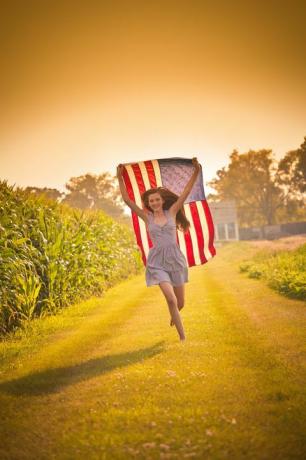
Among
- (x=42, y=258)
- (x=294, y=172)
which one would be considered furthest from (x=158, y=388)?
(x=294, y=172)

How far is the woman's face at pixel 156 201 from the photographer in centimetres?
685

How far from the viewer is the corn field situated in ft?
27.2

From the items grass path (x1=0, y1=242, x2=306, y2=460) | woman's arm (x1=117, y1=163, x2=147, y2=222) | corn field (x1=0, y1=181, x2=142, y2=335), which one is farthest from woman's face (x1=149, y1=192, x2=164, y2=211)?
corn field (x1=0, y1=181, x2=142, y2=335)

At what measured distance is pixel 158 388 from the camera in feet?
15.5

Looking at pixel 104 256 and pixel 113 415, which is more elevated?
pixel 104 256

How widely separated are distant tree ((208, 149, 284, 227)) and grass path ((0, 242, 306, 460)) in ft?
251

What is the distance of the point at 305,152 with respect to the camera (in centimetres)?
7938

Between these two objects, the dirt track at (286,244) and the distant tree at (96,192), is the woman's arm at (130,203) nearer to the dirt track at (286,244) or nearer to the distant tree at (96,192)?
the dirt track at (286,244)

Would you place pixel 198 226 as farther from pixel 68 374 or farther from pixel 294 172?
pixel 294 172

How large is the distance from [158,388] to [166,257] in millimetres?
2342

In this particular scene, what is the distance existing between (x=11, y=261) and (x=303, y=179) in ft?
261

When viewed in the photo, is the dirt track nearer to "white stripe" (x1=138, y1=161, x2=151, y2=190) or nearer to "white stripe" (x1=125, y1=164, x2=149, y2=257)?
"white stripe" (x1=125, y1=164, x2=149, y2=257)

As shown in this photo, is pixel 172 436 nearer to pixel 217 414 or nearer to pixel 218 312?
pixel 217 414

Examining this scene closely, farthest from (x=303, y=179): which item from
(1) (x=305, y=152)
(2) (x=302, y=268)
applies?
(2) (x=302, y=268)
